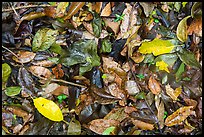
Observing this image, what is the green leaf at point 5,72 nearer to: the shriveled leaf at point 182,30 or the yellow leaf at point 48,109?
the yellow leaf at point 48,109

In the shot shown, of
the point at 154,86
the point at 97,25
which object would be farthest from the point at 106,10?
the point at 154,86

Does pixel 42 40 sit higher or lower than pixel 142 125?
higher

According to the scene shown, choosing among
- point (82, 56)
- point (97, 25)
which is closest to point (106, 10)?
point (97, 25)

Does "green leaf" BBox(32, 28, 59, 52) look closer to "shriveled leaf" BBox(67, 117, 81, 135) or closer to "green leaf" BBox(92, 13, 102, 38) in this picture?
"green leaf" BBox(92, 13, 102, 38)

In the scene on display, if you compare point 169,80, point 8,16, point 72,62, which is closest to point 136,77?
point 169,80

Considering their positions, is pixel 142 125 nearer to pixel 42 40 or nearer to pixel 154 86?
pixel 154 86

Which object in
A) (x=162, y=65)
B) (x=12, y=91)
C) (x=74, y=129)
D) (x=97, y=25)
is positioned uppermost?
(x=97, y=25)

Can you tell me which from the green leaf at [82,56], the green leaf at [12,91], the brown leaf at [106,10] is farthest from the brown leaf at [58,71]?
the brown leaf at [106,10]
